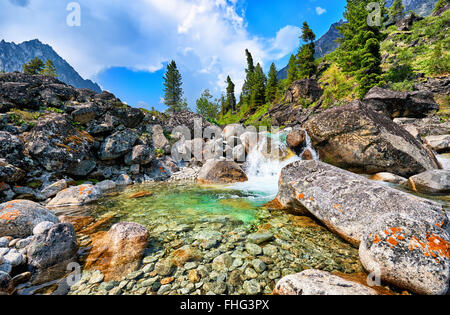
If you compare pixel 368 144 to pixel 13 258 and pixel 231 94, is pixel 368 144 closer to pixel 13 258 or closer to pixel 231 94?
pixel 13 258

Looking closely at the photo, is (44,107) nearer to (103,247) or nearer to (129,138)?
(129,138)

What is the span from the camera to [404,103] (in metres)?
15.6

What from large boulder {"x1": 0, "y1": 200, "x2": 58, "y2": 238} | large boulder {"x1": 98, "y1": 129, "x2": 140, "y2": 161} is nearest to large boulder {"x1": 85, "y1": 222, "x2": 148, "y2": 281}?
large boulder {"x1": 0, "y1": 200, "x2": 58, "y2": 238}

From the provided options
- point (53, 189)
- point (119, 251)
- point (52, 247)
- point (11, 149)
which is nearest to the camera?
point (52, 247)

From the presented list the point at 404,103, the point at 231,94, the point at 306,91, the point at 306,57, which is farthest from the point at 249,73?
the point at 404,103

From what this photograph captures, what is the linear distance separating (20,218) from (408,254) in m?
7.47

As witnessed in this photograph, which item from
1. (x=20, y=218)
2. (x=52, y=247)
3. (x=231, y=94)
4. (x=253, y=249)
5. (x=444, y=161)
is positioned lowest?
(x=253, y=249)

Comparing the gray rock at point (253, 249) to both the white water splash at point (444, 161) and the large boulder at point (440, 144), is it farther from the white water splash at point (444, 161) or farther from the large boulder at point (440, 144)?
the large boulder at point (440, 144)

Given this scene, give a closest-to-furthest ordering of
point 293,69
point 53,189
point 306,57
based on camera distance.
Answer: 1. point 53,189
2. point 306,57
3. point 293,69

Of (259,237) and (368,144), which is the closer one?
(259,237)

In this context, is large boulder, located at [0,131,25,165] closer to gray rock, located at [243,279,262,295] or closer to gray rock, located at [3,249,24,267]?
gray rock, located at [3,249,24,267]
